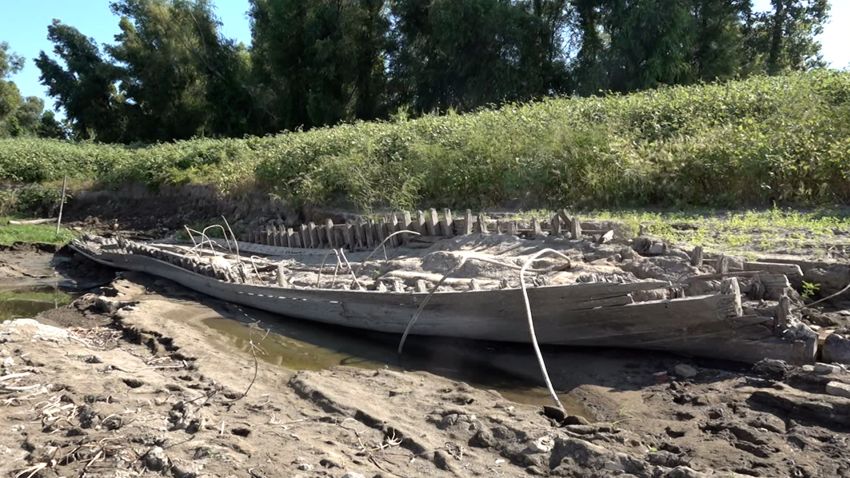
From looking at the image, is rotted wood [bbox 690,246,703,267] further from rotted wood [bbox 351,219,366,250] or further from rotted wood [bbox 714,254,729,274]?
rotted wood [bbox 351,219,366,250]

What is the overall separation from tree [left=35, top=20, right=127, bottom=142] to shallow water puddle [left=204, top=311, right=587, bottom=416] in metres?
33.5

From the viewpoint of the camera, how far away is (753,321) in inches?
212

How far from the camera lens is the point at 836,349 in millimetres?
5164

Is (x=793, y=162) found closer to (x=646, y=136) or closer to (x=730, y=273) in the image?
(x=646, y=136)

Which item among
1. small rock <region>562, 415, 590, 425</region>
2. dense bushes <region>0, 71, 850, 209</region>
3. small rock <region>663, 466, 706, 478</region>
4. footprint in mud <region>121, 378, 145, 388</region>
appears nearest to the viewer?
small rock <region>663, 466, 706, 478</region>

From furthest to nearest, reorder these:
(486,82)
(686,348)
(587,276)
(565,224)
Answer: (486,82), (565,224), (587,276), (686,348)

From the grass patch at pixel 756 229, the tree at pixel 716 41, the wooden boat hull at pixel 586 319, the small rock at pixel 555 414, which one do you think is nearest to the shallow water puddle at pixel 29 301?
the wooden boat hull at pixel 586 319

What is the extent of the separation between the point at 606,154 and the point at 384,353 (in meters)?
6.02

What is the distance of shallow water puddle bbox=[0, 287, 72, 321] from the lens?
1061cm

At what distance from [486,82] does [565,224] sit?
16.5 metres

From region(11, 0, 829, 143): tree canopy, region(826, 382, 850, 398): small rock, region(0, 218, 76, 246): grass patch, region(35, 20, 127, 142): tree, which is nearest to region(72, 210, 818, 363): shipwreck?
region(826, 382, 850, 398): small rock

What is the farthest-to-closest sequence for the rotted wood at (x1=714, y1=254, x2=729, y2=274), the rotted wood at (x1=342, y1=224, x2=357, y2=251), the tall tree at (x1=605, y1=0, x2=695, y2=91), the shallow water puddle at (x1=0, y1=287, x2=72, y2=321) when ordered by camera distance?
the tall tree at (x1=605, y1=0, x2=695, y2=91), the rotted wood at (x1=342, y1=224, x2=357, y2=251), the shallow water puddle at (x1=0, y1=287, x2=72, y2=321), the rotted wood at (x1=714, y1=254, x2=729, y2=274)

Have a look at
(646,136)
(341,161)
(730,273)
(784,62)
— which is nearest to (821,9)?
(784,62)

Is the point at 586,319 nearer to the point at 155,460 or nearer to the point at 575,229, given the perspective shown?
the point at 575,229
